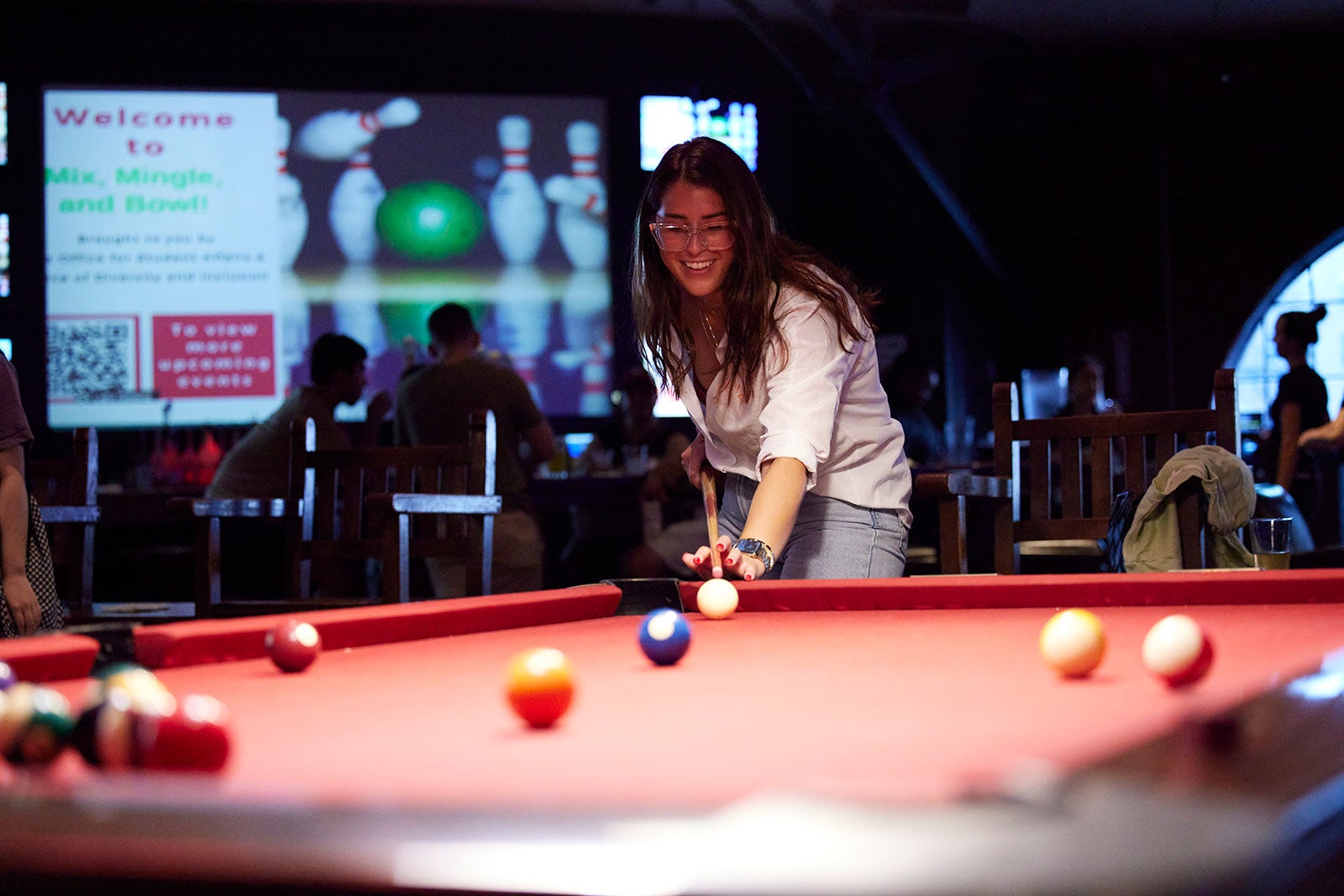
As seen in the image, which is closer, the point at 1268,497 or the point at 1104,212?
the point at 1268,497

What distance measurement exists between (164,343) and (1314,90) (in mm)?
7327

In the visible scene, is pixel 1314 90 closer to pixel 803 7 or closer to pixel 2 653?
pixel 803 7

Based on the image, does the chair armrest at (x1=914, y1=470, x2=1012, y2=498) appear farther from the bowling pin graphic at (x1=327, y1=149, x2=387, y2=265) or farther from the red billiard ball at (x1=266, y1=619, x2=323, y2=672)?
the bowling pin graphic at (x1=327, y1=149, x2=387, y2=265)

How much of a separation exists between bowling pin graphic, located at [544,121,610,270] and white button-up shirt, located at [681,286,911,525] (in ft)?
16.5

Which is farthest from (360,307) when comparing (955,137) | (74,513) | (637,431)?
(955,137)

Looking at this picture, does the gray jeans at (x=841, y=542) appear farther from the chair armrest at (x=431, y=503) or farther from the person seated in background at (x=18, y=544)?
the person seated in background at (x=18, y=544)

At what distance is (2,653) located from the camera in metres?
1.41

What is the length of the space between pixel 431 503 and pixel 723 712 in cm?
245

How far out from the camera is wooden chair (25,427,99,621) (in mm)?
3719

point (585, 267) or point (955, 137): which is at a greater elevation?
point (955, 137)

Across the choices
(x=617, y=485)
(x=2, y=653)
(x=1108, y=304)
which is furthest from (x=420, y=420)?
(x=1108, y=304)

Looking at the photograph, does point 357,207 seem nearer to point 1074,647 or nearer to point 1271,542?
point 1271,542

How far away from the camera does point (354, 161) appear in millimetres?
Answer: 7211

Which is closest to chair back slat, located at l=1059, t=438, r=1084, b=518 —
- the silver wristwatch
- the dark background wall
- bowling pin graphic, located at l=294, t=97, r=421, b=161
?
the silver wristwatch
